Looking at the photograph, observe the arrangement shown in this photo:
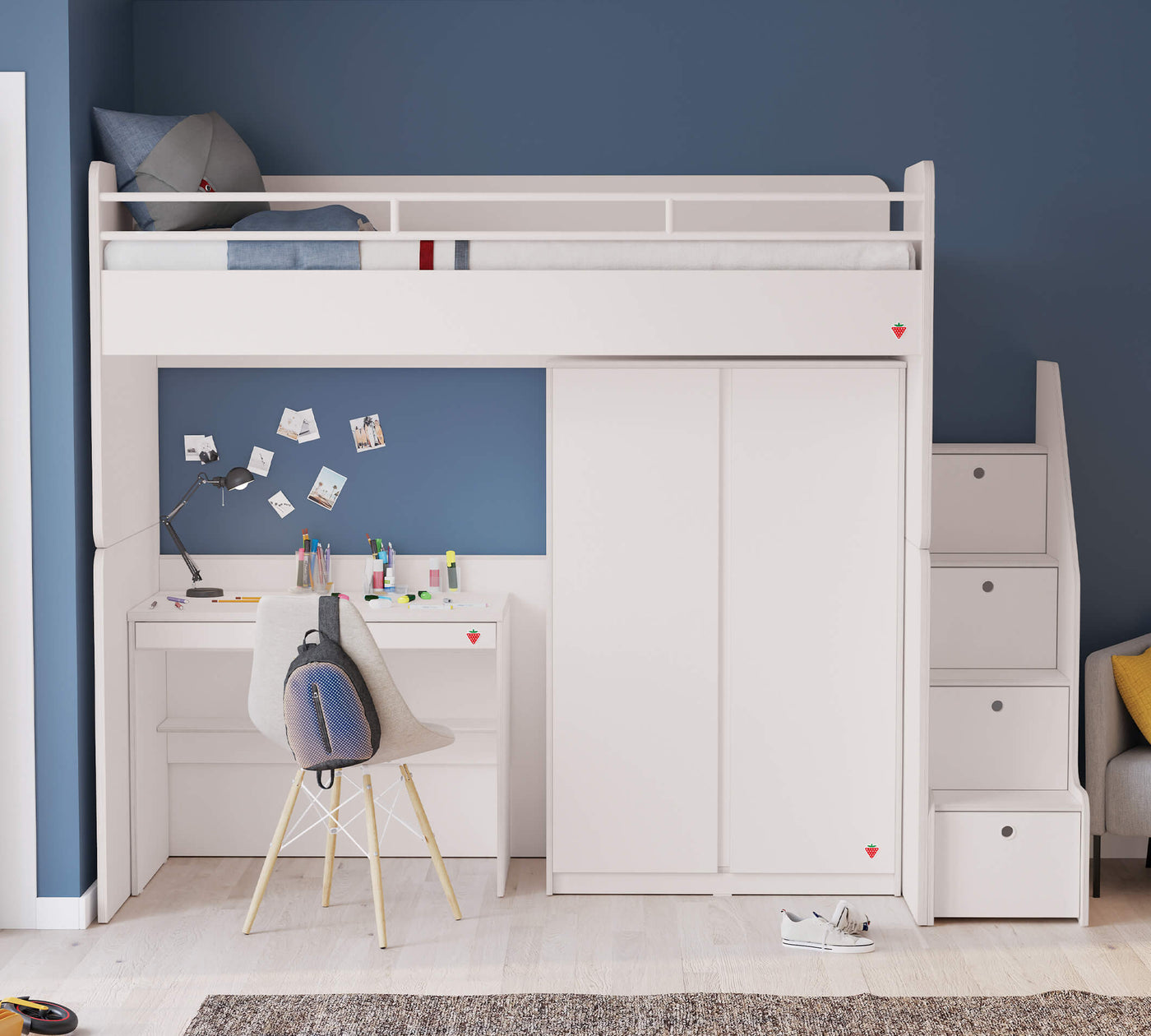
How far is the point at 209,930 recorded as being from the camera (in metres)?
3.02

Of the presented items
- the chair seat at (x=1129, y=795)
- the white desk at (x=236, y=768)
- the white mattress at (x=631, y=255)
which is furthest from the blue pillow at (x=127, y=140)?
the chair seat at (x=1129, y=795)

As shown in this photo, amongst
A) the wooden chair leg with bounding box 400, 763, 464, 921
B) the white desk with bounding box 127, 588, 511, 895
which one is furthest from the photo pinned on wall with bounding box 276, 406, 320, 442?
the wooden chair leg with bounding box 400, 763, 464, 921

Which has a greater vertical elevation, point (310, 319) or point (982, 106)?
point (982, 106)

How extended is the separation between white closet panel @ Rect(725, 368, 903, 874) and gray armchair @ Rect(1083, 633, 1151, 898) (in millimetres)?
633

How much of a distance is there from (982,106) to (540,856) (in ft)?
9.09

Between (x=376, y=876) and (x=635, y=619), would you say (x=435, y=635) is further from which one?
(x=376, y=876)

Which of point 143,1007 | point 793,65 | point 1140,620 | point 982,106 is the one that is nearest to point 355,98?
point 793,65

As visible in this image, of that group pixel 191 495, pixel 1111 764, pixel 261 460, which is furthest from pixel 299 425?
pixel 1111 764

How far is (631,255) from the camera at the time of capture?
9.70ft

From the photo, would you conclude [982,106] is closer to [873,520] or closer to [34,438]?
[873,520]

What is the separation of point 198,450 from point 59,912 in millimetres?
1417

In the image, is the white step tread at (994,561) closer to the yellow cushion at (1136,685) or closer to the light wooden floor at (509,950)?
the yellow cushion at (1136,685)

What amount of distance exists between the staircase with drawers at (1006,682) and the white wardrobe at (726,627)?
0.20 metres

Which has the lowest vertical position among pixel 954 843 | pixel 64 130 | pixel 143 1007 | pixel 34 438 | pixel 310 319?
pixel 143 1007
